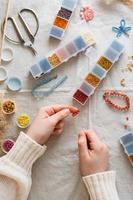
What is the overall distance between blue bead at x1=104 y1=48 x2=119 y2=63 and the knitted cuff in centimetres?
29

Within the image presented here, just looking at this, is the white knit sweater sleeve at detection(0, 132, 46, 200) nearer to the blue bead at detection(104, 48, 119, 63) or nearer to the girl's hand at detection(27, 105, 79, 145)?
the girl's hand at detection(27, 105, 79, 145)

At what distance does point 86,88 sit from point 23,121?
0.18 metres

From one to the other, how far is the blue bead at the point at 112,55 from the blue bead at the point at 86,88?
9 cm

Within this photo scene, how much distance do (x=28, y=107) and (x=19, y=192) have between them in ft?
0.74

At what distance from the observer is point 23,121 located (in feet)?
3.64

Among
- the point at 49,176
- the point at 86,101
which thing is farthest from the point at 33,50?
the point at 49,176

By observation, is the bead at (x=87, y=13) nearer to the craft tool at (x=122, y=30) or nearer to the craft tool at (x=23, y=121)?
the craft tool at (x=122, y=30)

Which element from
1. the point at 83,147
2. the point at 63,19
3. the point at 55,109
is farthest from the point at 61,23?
the point at 83,147

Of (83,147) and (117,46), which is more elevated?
(117,46)

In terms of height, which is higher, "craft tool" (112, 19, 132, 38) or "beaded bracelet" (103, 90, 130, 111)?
"craft tool" (112, 19, 132, 38)

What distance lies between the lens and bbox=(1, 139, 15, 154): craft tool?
109cm

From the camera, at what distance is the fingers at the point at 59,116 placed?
1064mm

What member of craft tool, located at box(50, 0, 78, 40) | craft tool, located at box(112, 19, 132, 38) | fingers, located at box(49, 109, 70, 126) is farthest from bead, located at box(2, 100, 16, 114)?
craft tool, located at box(112, 19, 132, 38)

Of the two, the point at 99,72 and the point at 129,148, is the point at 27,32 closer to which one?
the point at 99,72
